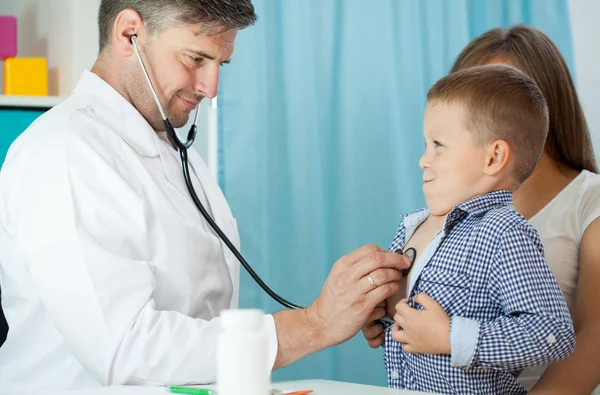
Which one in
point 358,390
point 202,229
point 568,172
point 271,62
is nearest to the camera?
point 358,390

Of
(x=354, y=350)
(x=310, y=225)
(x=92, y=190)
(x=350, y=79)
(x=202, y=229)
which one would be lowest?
(x=354, y=350)

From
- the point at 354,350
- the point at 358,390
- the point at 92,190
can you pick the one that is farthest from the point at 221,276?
the point at 354,350

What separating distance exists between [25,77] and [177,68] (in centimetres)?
76

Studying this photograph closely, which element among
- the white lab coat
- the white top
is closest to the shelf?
the white lab coat

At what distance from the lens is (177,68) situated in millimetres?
1578

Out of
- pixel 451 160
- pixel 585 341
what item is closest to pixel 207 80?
pixel 451 160

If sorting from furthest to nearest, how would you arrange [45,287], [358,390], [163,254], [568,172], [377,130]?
[377,130], [568,172], [163,254], [45,287], [358,390]

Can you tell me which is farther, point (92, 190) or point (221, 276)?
point (221, 276)

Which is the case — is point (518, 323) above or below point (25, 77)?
below

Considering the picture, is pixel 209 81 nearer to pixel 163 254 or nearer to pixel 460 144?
pixel 163 254

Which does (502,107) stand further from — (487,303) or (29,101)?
(29,101)

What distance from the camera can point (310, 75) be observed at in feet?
7.12

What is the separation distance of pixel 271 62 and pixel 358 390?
1220mm

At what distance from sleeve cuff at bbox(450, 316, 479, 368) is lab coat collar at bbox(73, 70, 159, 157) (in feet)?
2.26
